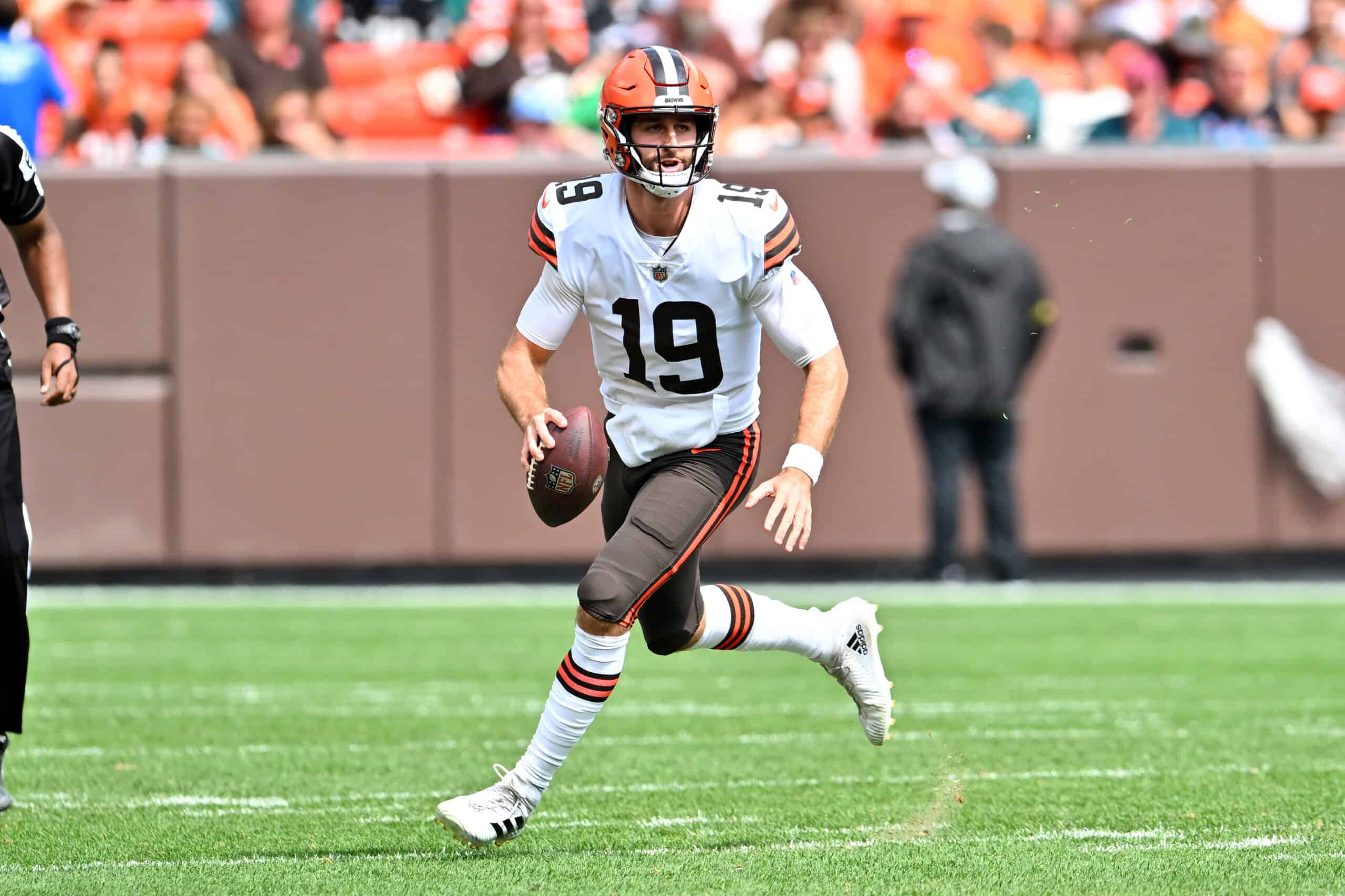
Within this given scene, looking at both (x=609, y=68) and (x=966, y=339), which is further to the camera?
(x=609, y=68)

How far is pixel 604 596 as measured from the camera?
415 centimetres

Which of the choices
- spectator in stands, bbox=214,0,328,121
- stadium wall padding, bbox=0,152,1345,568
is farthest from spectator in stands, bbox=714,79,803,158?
spectator in stands, bbox=214,0,328,121

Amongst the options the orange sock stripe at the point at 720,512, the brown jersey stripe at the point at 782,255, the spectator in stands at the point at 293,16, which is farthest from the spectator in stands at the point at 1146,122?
the brown jersey stripe at the point at 782,255

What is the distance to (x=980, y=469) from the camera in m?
10.3

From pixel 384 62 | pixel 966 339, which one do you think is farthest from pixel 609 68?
pixel 966 339

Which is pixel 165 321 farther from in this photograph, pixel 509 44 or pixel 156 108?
pixel 509 44

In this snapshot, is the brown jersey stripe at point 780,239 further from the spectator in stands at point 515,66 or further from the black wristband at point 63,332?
the spectator in stands at point 515,66

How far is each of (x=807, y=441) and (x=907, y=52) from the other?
7.85 meters

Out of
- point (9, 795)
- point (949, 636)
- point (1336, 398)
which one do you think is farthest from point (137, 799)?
point (1336, 398)

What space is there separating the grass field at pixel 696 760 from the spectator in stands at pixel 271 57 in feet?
11.1

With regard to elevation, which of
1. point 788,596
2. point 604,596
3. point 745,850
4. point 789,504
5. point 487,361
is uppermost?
Result: point 789,504

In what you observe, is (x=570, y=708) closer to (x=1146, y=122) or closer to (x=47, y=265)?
(x=47, y=265)

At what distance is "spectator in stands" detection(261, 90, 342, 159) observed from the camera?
36.1 ft

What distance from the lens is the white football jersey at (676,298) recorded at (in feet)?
14.4
